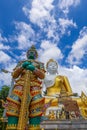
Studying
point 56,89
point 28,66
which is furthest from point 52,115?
point 28,66

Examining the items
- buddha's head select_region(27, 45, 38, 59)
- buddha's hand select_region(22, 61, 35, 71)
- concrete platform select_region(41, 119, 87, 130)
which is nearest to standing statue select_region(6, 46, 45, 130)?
buddha's hand select_region(22, 61, 35, 71)

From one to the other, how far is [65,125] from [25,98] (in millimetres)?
4785

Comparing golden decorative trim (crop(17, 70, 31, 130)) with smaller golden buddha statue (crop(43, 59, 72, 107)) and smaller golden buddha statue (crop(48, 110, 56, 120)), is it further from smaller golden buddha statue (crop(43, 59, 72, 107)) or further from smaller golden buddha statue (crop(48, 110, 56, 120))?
smaller golden buddha statue (crop(43, 59, 72, 107))

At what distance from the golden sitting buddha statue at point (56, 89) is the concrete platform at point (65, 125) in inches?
62.5

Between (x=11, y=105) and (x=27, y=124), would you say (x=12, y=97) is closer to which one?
(x=11, y=105)

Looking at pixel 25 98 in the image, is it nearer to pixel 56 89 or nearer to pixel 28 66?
pixel 28 66

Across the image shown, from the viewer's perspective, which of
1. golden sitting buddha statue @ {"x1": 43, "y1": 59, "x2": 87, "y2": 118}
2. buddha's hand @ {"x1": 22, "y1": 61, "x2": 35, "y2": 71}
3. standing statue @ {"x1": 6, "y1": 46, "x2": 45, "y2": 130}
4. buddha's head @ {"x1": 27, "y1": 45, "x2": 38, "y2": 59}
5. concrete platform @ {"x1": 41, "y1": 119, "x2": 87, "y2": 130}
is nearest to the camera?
standing statue @ {"x1": 6, "y1": 46, "x2": 45, "y2": 130}

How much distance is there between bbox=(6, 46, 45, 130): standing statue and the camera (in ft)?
19.7

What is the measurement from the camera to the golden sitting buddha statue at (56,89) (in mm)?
12426

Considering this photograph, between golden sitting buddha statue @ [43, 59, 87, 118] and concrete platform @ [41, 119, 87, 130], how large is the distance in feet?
5.21

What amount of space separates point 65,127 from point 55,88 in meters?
3.92

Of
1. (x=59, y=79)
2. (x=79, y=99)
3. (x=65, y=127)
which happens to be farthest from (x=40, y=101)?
(x=59, y=79)

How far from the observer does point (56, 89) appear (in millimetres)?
13891

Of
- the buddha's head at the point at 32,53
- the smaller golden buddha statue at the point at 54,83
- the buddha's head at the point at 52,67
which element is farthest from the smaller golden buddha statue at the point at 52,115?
the buddha's head at the point at 32,53
